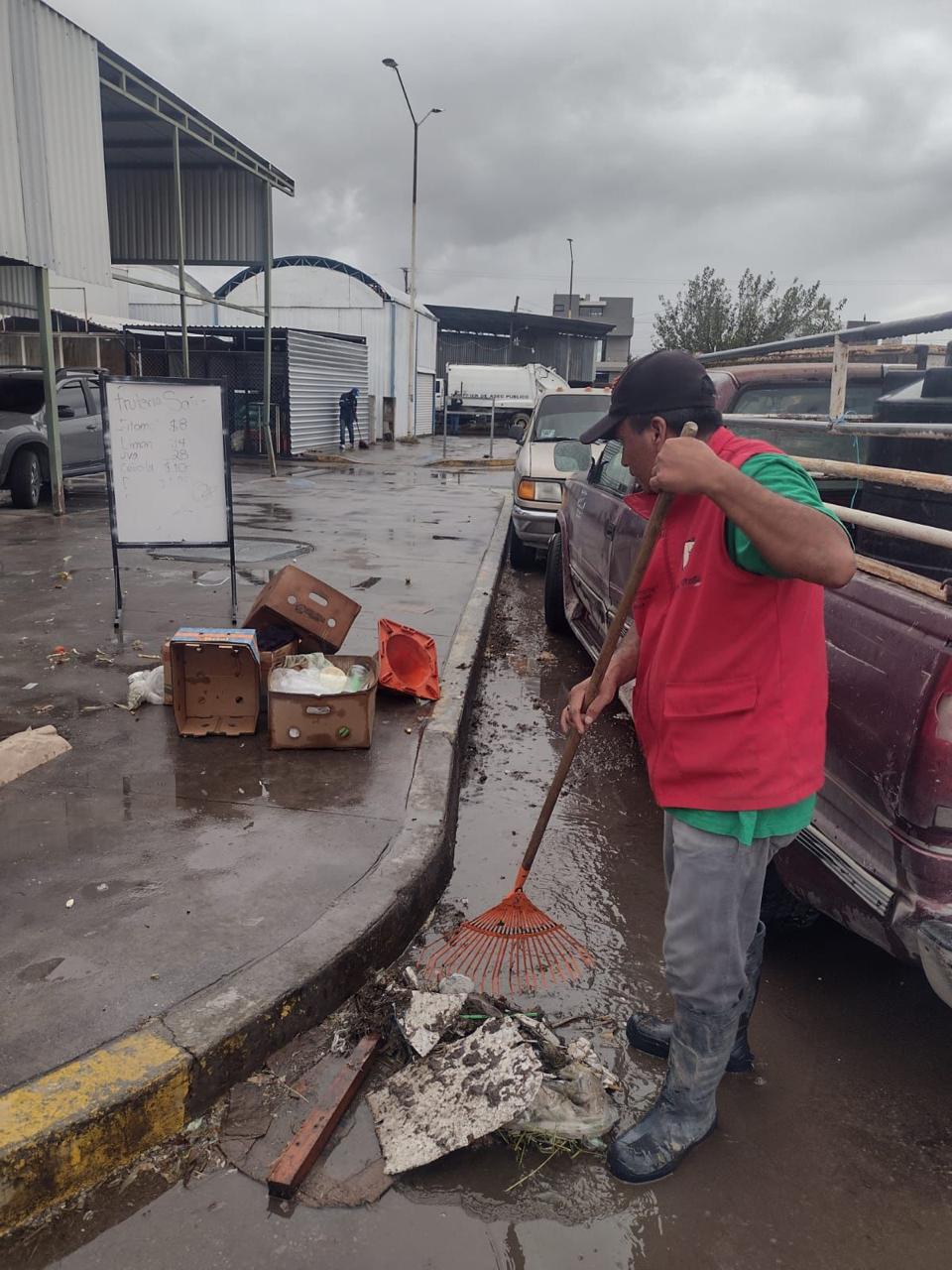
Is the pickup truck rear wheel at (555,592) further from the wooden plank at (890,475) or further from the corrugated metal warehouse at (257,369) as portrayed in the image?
the corrugated metal warehouse at (257,369)

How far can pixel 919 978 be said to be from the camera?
10.3 ft

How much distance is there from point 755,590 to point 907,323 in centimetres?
182

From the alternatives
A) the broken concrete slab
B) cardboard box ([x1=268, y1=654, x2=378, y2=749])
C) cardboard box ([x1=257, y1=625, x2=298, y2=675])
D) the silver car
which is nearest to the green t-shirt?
the broken concrete slab

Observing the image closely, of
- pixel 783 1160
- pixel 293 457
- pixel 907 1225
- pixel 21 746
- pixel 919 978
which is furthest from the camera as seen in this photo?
pixel 293 457

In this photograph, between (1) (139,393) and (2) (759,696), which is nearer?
(2) (759,696)

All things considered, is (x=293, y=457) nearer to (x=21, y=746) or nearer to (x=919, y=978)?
(x=21, y=746)

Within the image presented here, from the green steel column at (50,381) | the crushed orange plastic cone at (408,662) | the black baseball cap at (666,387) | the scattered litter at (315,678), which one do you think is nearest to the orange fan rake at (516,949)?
the black baseball cap at (666,387)

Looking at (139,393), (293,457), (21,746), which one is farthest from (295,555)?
(293,457)

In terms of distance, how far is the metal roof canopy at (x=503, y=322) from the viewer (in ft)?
160

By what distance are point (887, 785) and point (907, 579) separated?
0.61 m

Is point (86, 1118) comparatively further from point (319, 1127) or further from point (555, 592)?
point (555, 592)

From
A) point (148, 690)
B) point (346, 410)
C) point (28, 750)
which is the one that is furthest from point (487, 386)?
point (28, 750)

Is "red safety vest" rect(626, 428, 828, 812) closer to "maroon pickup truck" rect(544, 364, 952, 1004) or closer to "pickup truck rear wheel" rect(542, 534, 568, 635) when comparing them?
"maroon pickup truck" rect(544, 364, 952, 1004)

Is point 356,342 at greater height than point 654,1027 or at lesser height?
greater
